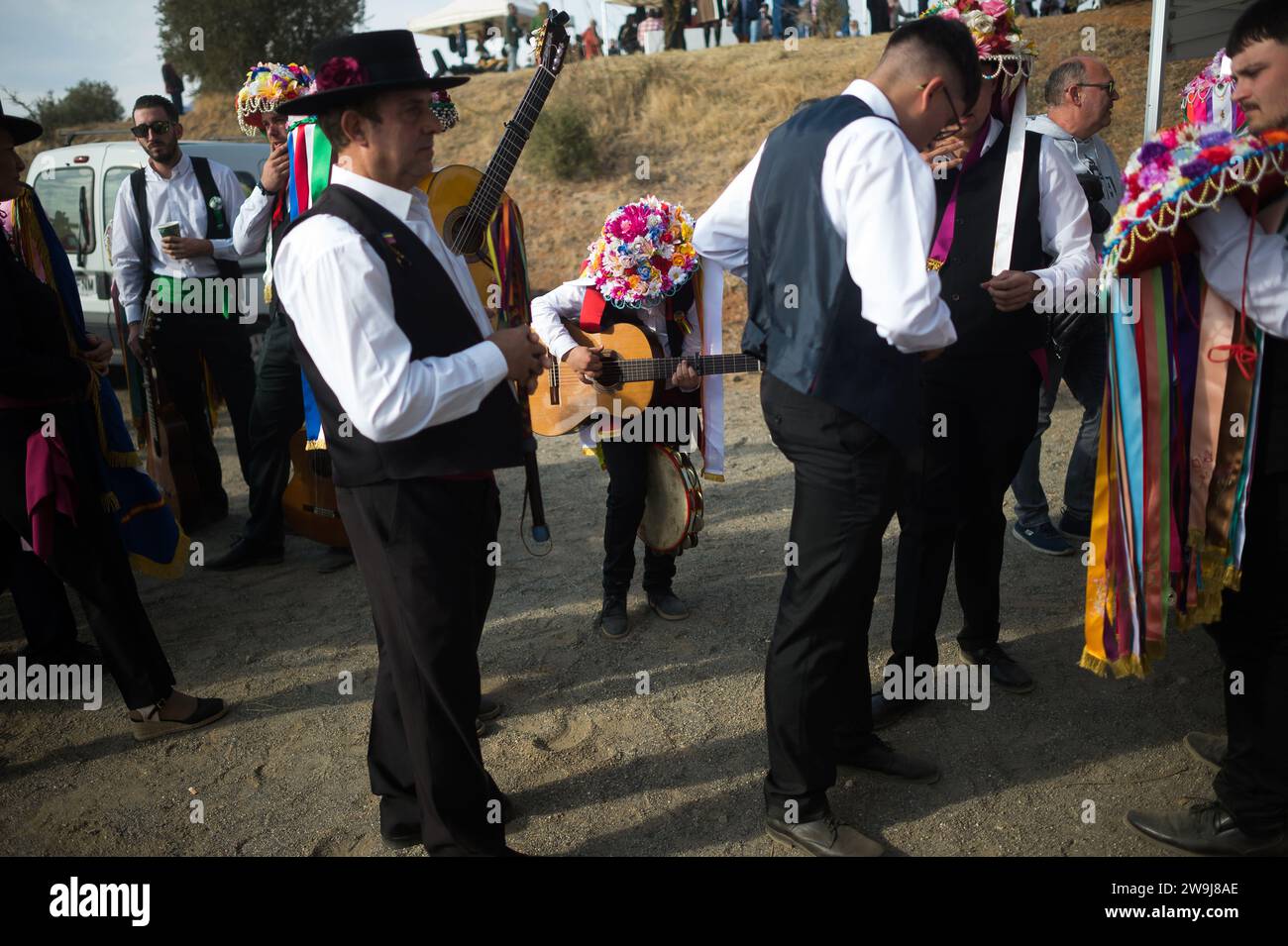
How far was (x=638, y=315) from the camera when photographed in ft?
13.2

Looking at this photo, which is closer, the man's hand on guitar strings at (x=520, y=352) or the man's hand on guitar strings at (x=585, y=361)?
the man's hand on guitar strings at (x=520, y=352)

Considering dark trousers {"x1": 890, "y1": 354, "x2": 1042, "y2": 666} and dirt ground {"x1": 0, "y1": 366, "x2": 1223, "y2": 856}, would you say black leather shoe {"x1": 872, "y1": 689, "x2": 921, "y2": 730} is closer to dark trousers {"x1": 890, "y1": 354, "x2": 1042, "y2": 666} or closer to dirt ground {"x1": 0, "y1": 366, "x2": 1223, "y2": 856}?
dirt ground {"x1": 0, "y1": 366, "x2": 1223, "y2": 856}

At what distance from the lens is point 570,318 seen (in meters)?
4.18

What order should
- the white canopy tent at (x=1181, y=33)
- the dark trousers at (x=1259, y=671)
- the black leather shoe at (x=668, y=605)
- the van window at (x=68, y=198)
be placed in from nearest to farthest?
1. the dark trousers at (x=1259, y=671)
2. the black leather shoe at (x=668, y=605)
3. the white canopy tent at (x=1181, y=33)
4. the van window at (x=68, y=198)

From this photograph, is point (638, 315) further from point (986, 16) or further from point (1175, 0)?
point (1175, 0)

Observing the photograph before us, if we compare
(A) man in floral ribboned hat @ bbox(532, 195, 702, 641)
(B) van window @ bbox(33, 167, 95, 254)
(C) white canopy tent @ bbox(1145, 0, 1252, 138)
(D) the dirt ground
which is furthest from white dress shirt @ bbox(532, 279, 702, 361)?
(B) van window @ bbox(33, 167, 95, 254)

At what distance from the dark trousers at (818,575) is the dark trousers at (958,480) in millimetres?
603

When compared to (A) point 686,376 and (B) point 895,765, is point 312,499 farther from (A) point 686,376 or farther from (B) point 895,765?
(B) point 895,765

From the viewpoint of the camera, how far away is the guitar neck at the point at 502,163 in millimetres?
3539

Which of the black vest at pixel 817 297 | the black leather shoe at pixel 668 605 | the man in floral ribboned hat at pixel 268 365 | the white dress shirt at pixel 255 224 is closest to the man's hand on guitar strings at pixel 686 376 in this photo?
the black leather shoe at pixel 668 605

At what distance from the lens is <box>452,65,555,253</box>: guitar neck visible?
3.54 meters

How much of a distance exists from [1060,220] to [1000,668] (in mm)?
1633

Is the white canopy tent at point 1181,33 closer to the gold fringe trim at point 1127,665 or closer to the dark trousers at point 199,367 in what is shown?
the gold fringe trim at point 1127,665
